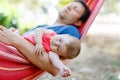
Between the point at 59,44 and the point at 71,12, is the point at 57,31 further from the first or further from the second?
the point at 59,44

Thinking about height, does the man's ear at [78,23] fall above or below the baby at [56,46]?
above

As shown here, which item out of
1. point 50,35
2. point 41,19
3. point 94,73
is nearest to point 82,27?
point 50,35

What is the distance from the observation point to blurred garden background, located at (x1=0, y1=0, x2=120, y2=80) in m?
5.85

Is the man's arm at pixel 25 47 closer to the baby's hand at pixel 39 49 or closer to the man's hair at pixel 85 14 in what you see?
the baby's hand at pixel 39 49

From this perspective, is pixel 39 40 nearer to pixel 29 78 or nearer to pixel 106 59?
pixel 29 78

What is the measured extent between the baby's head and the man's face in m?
0.51

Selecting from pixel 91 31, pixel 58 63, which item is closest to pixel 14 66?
pixel 58 63

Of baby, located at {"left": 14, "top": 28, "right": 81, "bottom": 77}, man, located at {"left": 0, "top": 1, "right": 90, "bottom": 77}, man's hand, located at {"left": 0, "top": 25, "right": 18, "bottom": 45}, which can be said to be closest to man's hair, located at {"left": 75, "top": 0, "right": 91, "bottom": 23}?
man, located at {"left": 0, "top": 1, "right": 90, "bottom": 77}

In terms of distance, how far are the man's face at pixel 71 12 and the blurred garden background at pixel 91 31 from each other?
154 cm

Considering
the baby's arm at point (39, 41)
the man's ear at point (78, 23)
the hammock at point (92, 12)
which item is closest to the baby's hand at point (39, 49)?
the baby's arm at point (39, 41)

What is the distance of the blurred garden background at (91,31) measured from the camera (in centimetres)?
585

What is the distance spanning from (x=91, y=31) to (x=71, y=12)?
708 centimetres

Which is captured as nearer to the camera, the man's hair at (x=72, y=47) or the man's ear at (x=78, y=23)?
the man's hair at (x=72, y=47)

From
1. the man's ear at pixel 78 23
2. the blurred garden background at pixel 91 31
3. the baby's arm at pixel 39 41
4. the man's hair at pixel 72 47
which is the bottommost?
the man's hair at pixel 72 47
